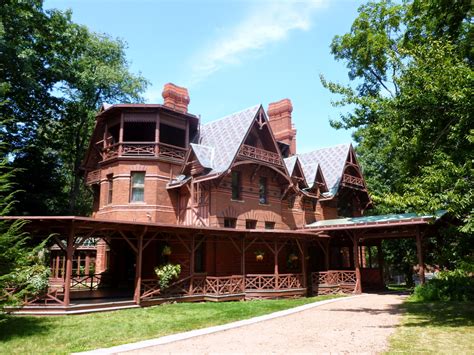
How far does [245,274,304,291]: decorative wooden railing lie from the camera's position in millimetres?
20000

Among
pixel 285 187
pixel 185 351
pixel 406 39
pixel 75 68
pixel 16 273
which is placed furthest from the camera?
pixel 75 68

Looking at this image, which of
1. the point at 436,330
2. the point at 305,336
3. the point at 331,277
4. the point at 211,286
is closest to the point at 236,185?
the point at 211,286

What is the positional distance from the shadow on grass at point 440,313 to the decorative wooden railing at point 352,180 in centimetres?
1314

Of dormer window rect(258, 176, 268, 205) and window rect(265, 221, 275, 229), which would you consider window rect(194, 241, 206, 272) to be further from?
dormer window rect(258, 176, 268, 205)

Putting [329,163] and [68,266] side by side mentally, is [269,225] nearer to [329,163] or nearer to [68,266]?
[329,163]

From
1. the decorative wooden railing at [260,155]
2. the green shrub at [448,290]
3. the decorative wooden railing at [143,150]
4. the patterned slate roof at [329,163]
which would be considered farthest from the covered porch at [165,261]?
the patterned slate roof at [329,163]

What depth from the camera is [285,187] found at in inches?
982

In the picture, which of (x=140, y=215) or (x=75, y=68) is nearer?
(x=140, y=215)

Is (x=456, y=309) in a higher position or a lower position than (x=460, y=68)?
lower

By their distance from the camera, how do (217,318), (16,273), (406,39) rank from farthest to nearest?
1. (406,39)
2. (217,318)
3. (16,273)

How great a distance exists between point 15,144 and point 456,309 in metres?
28.6

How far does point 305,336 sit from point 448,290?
10.6 metres

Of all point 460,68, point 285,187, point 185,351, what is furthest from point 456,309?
point 285,187

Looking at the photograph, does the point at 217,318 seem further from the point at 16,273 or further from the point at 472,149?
the point at 472,149
